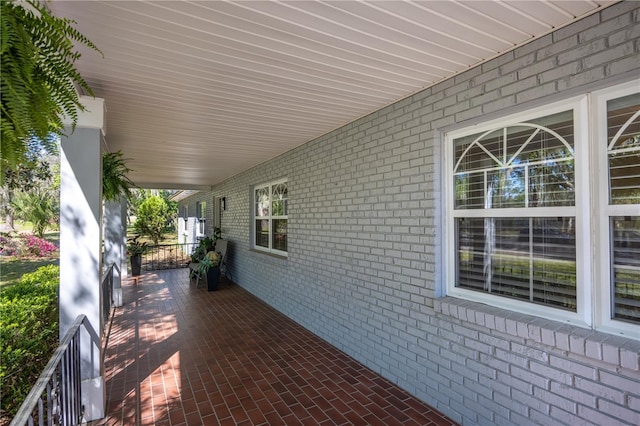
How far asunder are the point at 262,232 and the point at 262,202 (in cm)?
64

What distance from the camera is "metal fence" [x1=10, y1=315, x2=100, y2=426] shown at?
5.01 ft

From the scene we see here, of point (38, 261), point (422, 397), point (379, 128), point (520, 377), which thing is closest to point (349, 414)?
point (422, 397)

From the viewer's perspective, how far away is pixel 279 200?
606 centimetres

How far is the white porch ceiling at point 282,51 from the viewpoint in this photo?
1.76 m

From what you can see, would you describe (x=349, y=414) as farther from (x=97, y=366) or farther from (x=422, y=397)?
Result: (x=97, y=366)

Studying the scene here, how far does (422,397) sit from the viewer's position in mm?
2877

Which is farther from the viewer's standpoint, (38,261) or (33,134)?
(38,261)

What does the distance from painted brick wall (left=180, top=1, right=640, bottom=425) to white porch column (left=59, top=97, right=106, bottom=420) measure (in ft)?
8.08

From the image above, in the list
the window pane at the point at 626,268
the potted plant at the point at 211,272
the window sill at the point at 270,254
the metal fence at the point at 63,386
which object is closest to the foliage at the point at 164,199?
the potted plant at the point at 211,272

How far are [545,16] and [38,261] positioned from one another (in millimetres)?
10854

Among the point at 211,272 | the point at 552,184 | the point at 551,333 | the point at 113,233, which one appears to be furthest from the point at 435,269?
the point at 113,233

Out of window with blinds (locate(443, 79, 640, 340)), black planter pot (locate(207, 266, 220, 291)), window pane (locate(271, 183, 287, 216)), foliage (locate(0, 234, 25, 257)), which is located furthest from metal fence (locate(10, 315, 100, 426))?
foliage (locate(0, 234, 25, 257))

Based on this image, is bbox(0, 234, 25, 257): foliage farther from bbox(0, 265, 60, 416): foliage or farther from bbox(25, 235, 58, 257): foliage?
bbox(0, 265, 60, 416): foliage

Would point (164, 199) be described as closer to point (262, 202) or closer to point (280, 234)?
point (262, 202)
